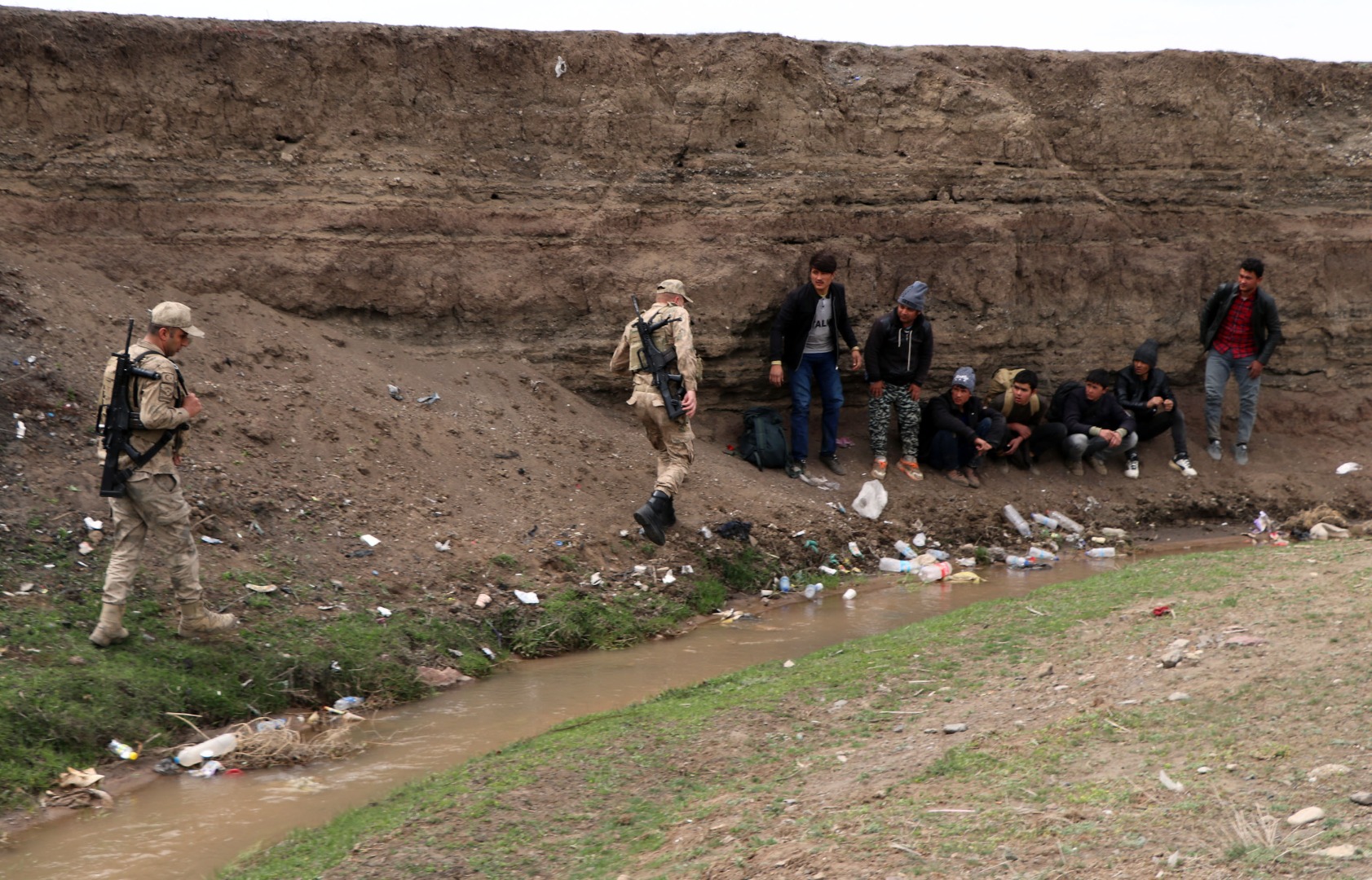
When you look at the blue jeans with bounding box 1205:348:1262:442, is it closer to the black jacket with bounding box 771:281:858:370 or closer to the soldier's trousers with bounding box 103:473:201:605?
the black jacket with bounding box 771:281:858:370

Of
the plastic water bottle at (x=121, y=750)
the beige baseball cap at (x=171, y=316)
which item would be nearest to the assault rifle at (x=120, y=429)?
the beige baseball cap at (x=171, y=316)

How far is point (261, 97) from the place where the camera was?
11.1 m

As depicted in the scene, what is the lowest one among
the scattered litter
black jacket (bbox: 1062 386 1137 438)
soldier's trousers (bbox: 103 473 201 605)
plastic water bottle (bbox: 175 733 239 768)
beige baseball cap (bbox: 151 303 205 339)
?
plastic water bottle (bbox: 175 733 239 768)

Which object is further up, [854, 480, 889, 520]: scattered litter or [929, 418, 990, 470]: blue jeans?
[929, 418, 990, 470]: blue jeans

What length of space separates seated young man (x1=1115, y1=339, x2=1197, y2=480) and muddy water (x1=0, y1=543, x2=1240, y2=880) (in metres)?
3.49

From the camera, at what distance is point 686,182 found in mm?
12438

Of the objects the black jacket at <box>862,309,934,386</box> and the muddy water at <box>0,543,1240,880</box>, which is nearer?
the muddy water at <box>0,543,1240,880</box>

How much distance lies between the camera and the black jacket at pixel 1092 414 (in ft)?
41.4

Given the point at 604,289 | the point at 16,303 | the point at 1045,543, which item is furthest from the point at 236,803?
the point at 1045,543

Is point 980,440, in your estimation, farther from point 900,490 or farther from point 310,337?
point 310,337

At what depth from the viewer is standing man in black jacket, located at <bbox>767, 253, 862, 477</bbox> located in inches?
455

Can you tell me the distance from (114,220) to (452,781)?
7150 mm

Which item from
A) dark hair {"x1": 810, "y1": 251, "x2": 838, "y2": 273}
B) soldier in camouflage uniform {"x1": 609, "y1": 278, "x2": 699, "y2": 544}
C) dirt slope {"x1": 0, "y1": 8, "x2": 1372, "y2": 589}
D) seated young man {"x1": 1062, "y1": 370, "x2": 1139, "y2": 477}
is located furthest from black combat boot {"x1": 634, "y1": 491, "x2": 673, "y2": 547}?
seated young man {"x1": 1062, "y1": 370, "x2": 1139, "y2": 477}

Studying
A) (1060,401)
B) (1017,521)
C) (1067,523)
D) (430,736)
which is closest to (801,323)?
(1017,521)
